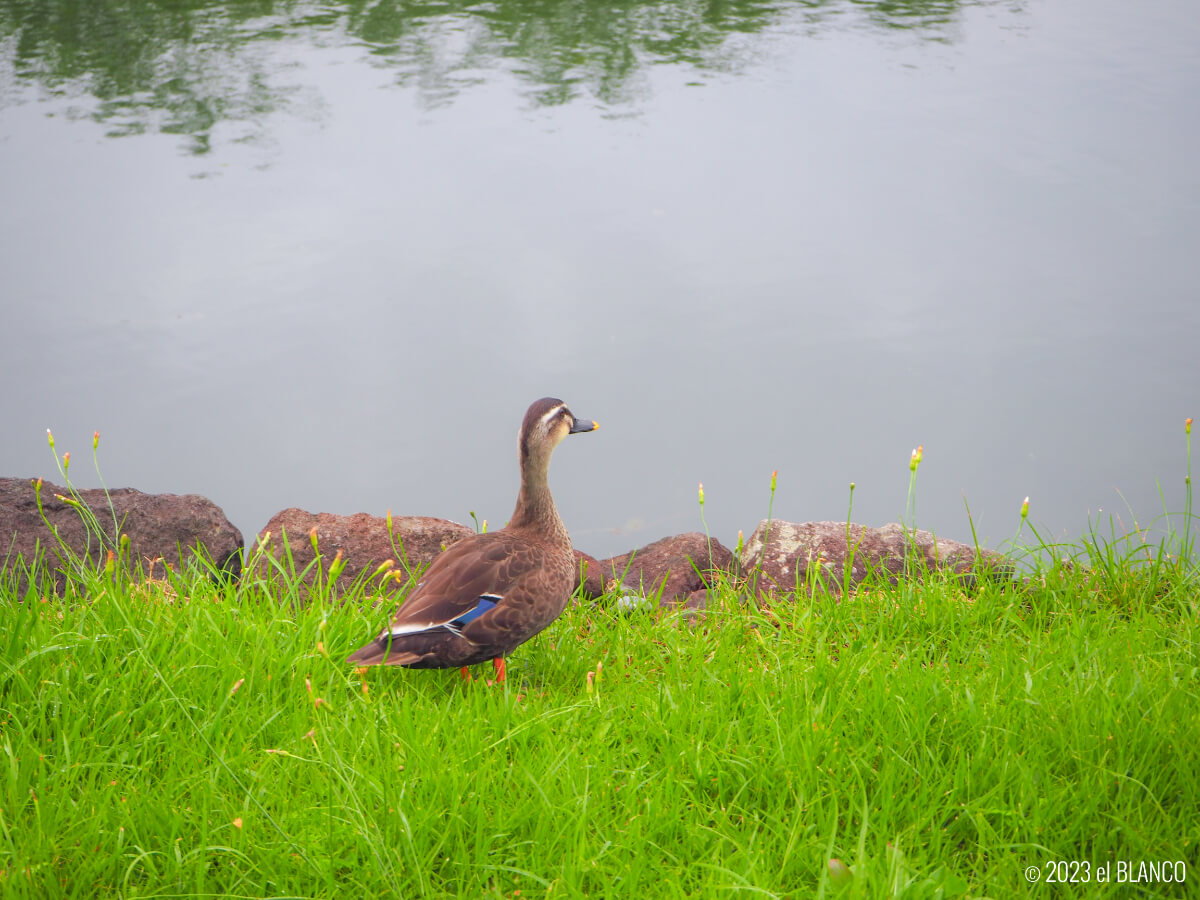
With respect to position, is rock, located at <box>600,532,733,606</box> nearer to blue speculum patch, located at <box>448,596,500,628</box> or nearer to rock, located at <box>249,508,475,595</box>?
rock, located at <box>249,508,475,595</box>

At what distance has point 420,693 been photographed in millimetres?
3141

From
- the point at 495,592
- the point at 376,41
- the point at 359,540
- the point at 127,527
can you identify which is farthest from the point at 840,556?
the point at 376,41

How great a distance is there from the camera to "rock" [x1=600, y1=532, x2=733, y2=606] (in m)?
4.33

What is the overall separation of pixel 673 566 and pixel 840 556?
741mm

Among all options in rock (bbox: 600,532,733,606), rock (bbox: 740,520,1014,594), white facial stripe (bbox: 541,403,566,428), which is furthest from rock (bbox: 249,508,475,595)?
rock (bbox: 740,520,1014,594)

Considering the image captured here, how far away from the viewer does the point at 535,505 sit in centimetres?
375

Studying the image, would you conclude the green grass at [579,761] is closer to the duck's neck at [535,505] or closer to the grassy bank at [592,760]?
the grassy bank at [592,760]

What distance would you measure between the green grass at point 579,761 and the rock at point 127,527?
0.54 metres

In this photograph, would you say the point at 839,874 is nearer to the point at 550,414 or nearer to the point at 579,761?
the point at 579,761

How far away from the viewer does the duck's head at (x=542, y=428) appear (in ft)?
12.2

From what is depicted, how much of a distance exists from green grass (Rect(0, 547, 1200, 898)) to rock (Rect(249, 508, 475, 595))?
0.65 meters

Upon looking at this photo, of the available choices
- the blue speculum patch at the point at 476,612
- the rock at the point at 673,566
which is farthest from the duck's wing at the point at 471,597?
the rock at the point at 673,566

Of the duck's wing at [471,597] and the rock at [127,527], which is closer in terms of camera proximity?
the duck's wing at [471,597]

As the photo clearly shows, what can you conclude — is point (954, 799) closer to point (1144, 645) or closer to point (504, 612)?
point (1144, 645)
